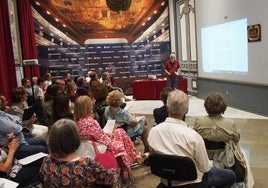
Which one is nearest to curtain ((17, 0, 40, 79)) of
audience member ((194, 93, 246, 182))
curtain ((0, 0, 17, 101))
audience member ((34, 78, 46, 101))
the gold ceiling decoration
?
audience member ((34, 78, 46, 101))

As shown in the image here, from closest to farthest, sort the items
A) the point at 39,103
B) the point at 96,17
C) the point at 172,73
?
the point at 39,103, the point at 172,73, the point at 96,17

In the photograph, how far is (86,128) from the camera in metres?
2.87

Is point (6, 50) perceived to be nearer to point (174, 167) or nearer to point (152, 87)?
point (152, 87)

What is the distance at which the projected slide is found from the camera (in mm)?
7092

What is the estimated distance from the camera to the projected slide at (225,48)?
7092mm

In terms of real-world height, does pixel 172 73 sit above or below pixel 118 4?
below

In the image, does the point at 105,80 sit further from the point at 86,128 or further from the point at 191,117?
the point at 86,128

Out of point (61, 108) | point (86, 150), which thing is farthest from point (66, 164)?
point (61, 108)

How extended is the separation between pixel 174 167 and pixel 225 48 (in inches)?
254

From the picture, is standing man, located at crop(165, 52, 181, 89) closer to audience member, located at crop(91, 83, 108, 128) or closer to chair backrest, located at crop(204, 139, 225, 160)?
audience member, located at crop(91, 83, 108, 128)

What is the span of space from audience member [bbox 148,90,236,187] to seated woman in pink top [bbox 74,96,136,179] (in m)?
0.93

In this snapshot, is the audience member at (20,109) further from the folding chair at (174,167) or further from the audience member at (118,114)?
the folding chair at (174,167)

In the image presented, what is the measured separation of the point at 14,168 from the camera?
270cm

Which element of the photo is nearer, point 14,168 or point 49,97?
point 14,168
